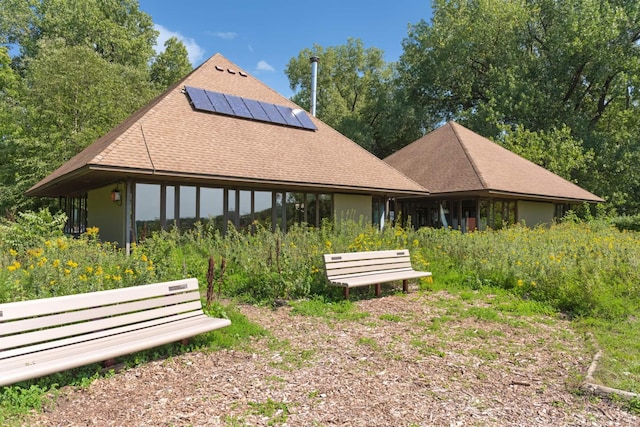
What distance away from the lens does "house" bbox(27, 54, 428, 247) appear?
11.6 meters

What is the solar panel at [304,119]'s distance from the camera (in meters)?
17.0

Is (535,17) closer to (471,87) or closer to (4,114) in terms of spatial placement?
(471,87)

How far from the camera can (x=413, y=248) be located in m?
10.4

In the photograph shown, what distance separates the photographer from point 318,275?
7836 millimetres

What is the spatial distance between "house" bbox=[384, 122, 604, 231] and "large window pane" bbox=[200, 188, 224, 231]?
9276 mm

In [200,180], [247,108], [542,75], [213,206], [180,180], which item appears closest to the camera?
[180,180]

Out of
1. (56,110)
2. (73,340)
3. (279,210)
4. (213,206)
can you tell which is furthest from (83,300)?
(56,110)

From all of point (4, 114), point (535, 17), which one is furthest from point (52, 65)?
point (535, 17)

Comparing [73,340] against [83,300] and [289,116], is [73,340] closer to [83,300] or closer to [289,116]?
[83,300]

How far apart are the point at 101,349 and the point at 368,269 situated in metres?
5.20

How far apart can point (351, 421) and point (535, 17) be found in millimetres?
36567

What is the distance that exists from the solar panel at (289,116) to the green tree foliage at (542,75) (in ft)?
56.5

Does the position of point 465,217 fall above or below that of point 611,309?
above

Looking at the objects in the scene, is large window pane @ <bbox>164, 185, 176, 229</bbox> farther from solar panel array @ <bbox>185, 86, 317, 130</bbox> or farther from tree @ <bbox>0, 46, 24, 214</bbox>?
tree @ <bbox>0, 46, 24, 214</bbox>
